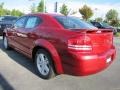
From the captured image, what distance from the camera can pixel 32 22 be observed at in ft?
21.4

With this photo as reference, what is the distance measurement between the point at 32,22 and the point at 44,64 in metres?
1.40

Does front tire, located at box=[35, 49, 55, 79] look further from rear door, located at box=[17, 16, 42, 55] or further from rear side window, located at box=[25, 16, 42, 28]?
rear side window, located at box=[25, 16, 42, 28]

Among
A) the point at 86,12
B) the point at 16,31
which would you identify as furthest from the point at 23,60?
the point at 86,12

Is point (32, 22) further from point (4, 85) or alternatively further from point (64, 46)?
point (4, 85)

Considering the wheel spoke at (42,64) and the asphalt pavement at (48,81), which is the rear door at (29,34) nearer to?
the wheel spoke at (42,64)

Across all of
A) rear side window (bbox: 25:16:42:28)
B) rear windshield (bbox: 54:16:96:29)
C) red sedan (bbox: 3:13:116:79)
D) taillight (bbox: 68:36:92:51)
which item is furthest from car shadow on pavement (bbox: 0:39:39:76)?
taillight (bbox: 68:36:92:51)

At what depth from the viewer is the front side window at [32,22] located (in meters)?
6.22

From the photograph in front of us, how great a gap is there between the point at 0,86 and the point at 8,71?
1209mm

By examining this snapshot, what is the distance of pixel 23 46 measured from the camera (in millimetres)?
6863

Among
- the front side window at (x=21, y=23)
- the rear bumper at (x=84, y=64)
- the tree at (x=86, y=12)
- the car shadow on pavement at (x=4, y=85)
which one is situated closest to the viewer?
the rear bumper at (x=84, y=64)

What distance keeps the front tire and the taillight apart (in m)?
0.80

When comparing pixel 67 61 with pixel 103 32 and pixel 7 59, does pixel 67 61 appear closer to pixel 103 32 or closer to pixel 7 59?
pixel 103 32

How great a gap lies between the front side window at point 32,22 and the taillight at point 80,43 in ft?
5.30

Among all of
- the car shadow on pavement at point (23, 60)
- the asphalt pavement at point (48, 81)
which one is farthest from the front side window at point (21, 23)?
the asphalt pavement at point (48, 81)
